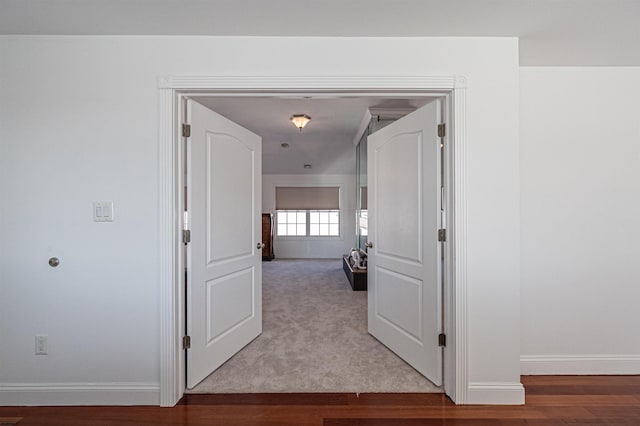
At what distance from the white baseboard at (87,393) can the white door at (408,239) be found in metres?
1.76

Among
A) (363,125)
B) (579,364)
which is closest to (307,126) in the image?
(363,125)

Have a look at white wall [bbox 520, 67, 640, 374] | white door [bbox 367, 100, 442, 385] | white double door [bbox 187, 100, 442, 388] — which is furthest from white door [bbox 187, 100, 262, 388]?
white wall [bbox 520, 67, 640, 374]

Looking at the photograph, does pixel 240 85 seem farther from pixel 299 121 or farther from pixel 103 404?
pixel 299 121

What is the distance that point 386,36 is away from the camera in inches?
72.4

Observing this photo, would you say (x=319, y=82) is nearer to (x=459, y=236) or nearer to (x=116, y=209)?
(x=459, y=236)

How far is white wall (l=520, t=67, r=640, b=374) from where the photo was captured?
2158 millimetres

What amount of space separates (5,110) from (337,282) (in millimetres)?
4373

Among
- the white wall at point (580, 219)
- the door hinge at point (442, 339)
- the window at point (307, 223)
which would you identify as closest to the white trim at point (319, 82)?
the white wall at point (580, 219)

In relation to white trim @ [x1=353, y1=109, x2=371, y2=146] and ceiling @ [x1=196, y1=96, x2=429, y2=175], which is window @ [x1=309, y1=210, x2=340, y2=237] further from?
white trim @ [x1=353, y1=109, x2=371, y2=146]

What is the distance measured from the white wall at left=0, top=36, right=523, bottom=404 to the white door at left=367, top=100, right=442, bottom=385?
0.23 m

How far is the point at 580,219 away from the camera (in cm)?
216

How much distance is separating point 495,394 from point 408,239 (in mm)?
1101

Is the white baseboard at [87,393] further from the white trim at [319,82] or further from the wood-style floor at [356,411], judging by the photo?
the white trim at [319,82]

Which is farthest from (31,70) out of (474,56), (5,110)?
(474,56)
